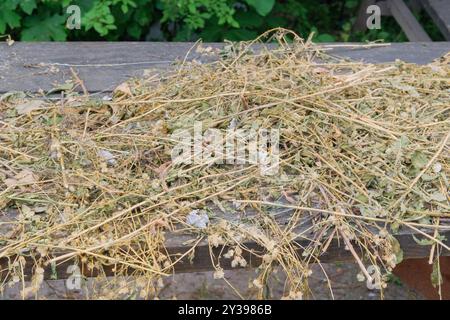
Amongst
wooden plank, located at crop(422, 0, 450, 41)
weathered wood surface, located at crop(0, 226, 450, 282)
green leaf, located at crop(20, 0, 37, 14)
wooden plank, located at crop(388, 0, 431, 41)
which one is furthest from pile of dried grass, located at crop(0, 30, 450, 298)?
wooden plank, located at crop(388, 0, 431, 41)

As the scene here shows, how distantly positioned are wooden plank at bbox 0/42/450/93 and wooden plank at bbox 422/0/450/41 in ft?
2.25

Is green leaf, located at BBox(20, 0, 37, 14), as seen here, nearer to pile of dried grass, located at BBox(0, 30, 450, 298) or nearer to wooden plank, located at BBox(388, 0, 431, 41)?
pile of dried grass, located at BBox(0, 30, 450, 298)

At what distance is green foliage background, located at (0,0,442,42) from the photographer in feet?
9.73

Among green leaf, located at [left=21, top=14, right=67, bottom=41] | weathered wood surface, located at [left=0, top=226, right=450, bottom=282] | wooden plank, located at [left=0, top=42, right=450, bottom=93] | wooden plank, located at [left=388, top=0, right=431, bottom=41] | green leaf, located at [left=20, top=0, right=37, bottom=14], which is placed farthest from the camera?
wooden plank, located at [left=388, top=0, right=431, bottom=41]

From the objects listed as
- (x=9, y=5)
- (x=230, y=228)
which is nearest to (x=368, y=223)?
(x=230, y=228)

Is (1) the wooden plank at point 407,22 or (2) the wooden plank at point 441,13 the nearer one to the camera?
(2) the wooden plank at point 441,13

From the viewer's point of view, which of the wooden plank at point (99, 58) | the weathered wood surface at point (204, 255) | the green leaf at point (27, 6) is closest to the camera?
the weathered wood surface at point (204, 255)

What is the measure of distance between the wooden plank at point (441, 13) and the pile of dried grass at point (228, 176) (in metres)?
1.34

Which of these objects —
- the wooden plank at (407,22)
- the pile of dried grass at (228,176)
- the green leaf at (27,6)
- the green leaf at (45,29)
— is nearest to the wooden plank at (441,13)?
the wooden plank at (407,22)

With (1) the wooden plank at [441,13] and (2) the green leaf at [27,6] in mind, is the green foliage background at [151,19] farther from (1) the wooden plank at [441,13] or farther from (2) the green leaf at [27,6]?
(1) the wooden plank at [441,13]

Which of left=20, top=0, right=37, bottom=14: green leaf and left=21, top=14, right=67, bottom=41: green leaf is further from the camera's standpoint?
left=21, top=14, right=67, bottom=41: green leaf

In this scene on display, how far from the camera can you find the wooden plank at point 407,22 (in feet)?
12.1

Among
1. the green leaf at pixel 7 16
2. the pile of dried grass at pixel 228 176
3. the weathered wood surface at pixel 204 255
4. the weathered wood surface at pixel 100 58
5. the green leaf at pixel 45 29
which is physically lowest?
the weathered wood surface at pixel 204 255
